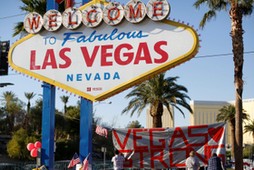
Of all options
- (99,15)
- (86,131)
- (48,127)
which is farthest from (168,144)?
(99,15)

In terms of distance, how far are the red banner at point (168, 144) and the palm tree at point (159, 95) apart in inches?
622

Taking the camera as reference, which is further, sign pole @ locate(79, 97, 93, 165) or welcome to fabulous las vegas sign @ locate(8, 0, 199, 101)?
sign pole @ locate(79, 97, 93, 165)

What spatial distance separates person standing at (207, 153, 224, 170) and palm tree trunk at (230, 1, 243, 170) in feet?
23.8

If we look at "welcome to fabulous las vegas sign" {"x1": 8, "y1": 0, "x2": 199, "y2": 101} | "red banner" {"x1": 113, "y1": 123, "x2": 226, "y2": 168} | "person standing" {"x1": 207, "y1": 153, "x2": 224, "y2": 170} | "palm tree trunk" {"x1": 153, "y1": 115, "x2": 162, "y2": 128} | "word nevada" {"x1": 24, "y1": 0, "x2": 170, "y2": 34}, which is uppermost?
"word nevada" {"x1": 24, "y1": 0, "x2": 170, "y2": 34}

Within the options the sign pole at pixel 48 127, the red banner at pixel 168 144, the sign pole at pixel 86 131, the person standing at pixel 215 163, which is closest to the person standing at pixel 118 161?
the red banner at pixel 168 144

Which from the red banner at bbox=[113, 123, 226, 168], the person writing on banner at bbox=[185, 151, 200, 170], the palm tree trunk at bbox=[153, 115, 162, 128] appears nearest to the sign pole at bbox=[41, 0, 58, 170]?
the red banner at bbox=[113, 123, 226, 168]

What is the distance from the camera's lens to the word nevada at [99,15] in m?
12.7

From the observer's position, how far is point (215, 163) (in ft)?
44.6

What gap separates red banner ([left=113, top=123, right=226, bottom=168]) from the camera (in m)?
14.4

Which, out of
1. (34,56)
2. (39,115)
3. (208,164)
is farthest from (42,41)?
(39,115)

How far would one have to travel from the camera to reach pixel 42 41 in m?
14.0

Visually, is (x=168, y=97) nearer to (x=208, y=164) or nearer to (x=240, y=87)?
(x=240, y=87)

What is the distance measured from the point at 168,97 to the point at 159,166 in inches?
671

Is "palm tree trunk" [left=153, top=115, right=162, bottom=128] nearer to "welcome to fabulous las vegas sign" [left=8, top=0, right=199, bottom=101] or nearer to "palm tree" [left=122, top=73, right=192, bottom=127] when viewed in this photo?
"palm tree" [left=122, top=73, right=192, bottom=127]
